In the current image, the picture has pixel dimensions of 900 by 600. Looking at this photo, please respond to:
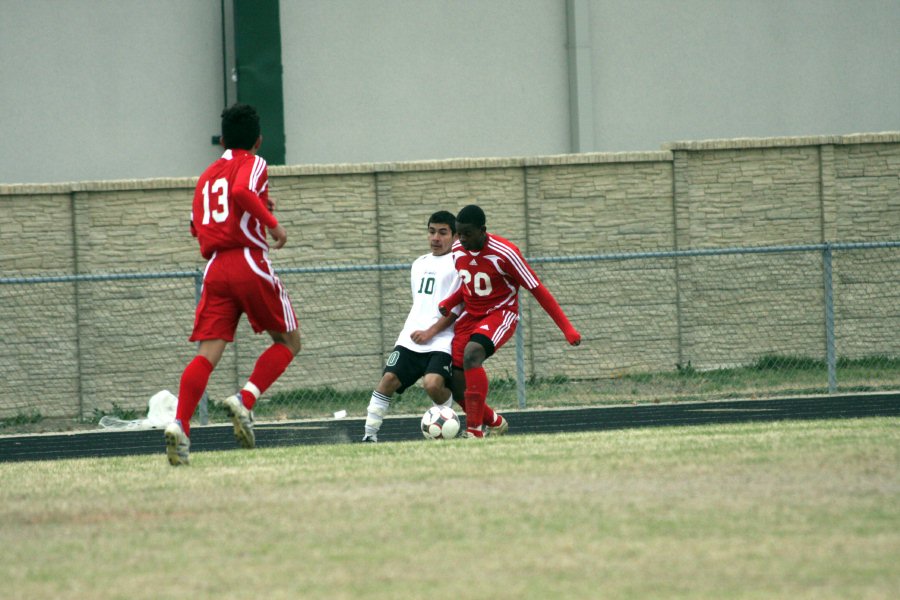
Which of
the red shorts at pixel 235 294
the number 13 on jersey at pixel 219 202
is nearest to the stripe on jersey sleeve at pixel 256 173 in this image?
the number 13 on jersey at pixel 219 202

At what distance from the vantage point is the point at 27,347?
15.9 m

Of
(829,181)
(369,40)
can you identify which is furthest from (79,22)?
(829,181)

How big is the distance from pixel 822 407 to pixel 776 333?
346 cm

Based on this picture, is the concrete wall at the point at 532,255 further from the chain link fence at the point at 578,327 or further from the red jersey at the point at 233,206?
the red jersey at the point at 233,206

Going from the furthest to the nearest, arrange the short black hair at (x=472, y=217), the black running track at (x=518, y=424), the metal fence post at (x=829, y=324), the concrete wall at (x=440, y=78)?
the concrete wall at (x=440, y=78) → the metal fence post at (x=829, y=324) → the black running track at (x=518, y=424) → the short black hair at (x=472, y=217)

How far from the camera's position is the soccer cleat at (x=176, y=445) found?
8164 millimetres

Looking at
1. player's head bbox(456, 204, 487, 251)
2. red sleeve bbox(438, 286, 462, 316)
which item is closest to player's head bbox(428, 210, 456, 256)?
red sleeve bbox(438, 286, 462, 316)

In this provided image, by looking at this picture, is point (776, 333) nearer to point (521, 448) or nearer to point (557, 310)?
point (557, 310)

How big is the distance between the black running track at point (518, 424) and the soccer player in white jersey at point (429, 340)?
3.18 ft

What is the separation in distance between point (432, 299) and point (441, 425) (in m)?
1.09

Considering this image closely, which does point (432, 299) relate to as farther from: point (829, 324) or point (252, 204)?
point (829, 324)

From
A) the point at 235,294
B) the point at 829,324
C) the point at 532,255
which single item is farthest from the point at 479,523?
the point at 532,255

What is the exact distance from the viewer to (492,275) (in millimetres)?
10422

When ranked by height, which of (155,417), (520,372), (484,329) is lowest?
(155,417)
